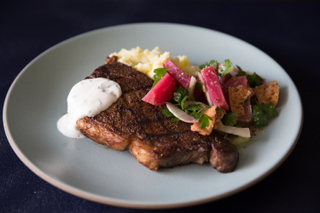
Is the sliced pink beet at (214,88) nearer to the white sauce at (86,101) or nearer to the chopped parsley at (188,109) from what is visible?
the chopped parsley at (188,109)

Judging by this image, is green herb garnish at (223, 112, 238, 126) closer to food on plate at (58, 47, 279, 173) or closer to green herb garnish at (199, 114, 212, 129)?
A: food on plate at (58, 47, 279, 173)

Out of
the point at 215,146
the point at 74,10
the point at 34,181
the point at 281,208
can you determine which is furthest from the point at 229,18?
the point at 34,181

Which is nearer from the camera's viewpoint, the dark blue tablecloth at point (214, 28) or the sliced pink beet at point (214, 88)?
the dark blue tablecloth at point (214, 28)

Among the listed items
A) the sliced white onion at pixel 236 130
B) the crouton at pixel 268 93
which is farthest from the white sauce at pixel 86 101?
the crouton at pixel 268 93

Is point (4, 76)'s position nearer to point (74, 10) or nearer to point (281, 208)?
point (74, 10)

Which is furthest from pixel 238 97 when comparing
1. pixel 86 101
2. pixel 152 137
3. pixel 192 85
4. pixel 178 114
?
pixel 86 101

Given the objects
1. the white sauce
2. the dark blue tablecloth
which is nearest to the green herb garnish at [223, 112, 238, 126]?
the dark blue tablecloth

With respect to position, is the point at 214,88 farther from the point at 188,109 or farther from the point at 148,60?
the point at 148,60
